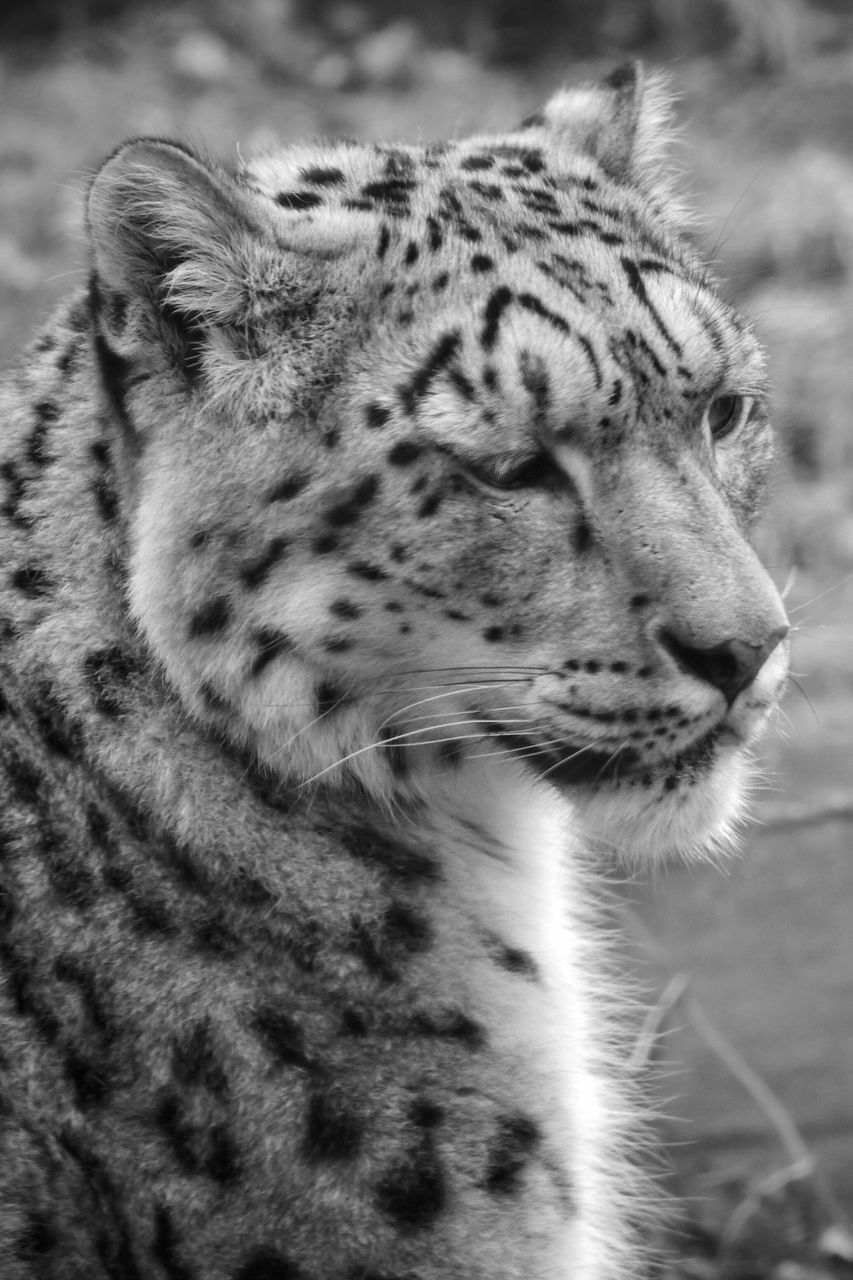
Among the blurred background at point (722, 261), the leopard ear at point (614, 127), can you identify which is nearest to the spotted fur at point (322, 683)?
the blurred background at point (722, 261)

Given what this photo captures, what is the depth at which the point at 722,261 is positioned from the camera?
9.14 metres

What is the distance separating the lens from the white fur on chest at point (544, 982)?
3684 millimetres

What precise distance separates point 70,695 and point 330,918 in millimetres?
706

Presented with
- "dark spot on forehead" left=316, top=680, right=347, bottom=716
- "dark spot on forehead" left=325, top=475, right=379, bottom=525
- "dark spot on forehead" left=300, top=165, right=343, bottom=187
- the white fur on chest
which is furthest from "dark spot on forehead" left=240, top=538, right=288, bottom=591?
"dark spot on forehead" left=300, top=165, right=343, bottom=187

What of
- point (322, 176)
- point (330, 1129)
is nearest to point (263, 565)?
point (322, 176)

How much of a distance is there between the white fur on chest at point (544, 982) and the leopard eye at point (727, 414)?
2.89 ft

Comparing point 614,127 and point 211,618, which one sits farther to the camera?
point 614,127

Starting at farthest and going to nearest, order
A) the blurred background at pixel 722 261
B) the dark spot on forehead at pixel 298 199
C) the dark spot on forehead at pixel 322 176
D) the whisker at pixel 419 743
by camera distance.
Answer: the blurred background at pixel 722 261, the dark spot on forehead at pixel 322 176, the dark spot on forehead at pixel 298 199, the whisker at pixel 419 743

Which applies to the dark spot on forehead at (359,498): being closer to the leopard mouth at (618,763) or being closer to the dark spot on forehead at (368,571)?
the dark spot on forehead at (368,571)

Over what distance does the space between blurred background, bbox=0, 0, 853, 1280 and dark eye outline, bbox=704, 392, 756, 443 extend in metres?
0.56

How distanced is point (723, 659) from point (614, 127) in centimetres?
166

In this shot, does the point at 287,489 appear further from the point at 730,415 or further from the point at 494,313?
the point at 730,415

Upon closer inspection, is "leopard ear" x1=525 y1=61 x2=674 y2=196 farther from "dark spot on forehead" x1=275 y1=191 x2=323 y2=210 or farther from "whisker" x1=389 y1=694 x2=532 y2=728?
"whisker" x1=389 y1=694 x2=532 y2=728

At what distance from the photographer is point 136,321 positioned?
3.52 meters
